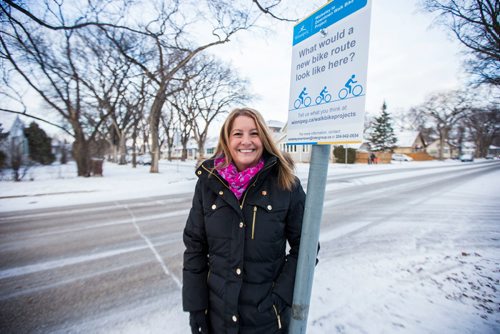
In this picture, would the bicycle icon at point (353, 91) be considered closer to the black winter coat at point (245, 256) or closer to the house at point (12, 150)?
the black winter coat at point (245, 256)

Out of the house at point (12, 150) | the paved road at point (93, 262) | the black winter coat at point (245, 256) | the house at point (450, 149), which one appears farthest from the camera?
the house at point (450, 149)

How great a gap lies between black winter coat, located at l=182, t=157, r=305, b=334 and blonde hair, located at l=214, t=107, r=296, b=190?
6 cm

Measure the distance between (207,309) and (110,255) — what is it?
10.7 ft

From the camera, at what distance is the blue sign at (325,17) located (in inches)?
42.8

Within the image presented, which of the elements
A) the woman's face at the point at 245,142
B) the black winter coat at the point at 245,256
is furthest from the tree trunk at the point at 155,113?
the black winter coat at the point at 245,256

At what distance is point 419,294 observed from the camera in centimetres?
274

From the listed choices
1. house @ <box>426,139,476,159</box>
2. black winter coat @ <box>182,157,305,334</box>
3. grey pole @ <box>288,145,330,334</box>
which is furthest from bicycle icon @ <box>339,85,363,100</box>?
house @ <box>426,139,476,159</box>

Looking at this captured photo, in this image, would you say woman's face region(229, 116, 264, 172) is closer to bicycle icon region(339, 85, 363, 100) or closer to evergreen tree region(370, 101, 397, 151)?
bicycle icon region(339, 85, 363, 100)

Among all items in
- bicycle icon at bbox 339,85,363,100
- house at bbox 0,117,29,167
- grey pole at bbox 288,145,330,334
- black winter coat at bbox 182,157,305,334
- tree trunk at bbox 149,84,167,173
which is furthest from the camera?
tree trunk at bbox 149,84,167,173

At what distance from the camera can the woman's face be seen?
163 cm

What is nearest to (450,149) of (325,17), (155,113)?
(155,113)

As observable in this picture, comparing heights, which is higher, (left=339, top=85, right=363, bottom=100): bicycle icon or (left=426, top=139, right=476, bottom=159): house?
(left=426, top=139, right=476, bottom=159): house

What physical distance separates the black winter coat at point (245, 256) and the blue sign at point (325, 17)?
0.80 m

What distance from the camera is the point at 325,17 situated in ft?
4.07
